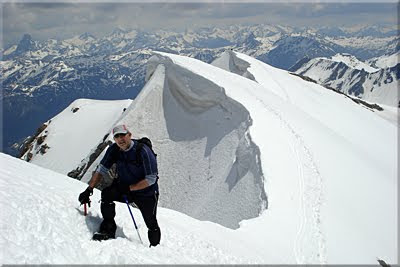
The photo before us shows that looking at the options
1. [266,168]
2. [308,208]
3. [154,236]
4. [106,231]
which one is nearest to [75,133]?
[266,168]

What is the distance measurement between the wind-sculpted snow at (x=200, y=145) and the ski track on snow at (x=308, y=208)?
1.95 meters

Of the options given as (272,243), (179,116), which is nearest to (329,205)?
(272,243)

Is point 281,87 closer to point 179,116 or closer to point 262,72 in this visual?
point 262,72

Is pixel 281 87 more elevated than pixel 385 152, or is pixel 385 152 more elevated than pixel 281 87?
pixel 385 152

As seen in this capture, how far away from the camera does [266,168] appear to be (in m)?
18.0

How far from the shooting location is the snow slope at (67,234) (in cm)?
741

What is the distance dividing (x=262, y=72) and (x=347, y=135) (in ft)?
64.5

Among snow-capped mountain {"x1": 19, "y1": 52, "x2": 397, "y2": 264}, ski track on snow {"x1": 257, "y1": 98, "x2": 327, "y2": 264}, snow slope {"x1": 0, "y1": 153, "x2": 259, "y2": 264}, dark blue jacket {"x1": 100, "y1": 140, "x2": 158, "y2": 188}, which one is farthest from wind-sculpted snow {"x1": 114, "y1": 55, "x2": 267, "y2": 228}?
dark blue jacket {"x1": 100, "y1": 140, "x2": 158, "y2": 188}

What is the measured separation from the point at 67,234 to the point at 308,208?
1115 centimetres

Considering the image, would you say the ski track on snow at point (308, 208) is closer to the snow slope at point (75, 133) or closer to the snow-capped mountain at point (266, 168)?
the snow-capped mountain at point (266, 168)

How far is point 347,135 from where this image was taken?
102 ft

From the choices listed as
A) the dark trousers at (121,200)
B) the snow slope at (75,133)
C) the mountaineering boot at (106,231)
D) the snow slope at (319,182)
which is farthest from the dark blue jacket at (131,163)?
the snow slope at (75,133)

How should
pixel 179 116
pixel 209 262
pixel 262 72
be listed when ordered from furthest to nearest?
pixel 262 72, pixel 179 116, pixel 209 262

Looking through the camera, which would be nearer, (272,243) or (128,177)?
(128,177)
